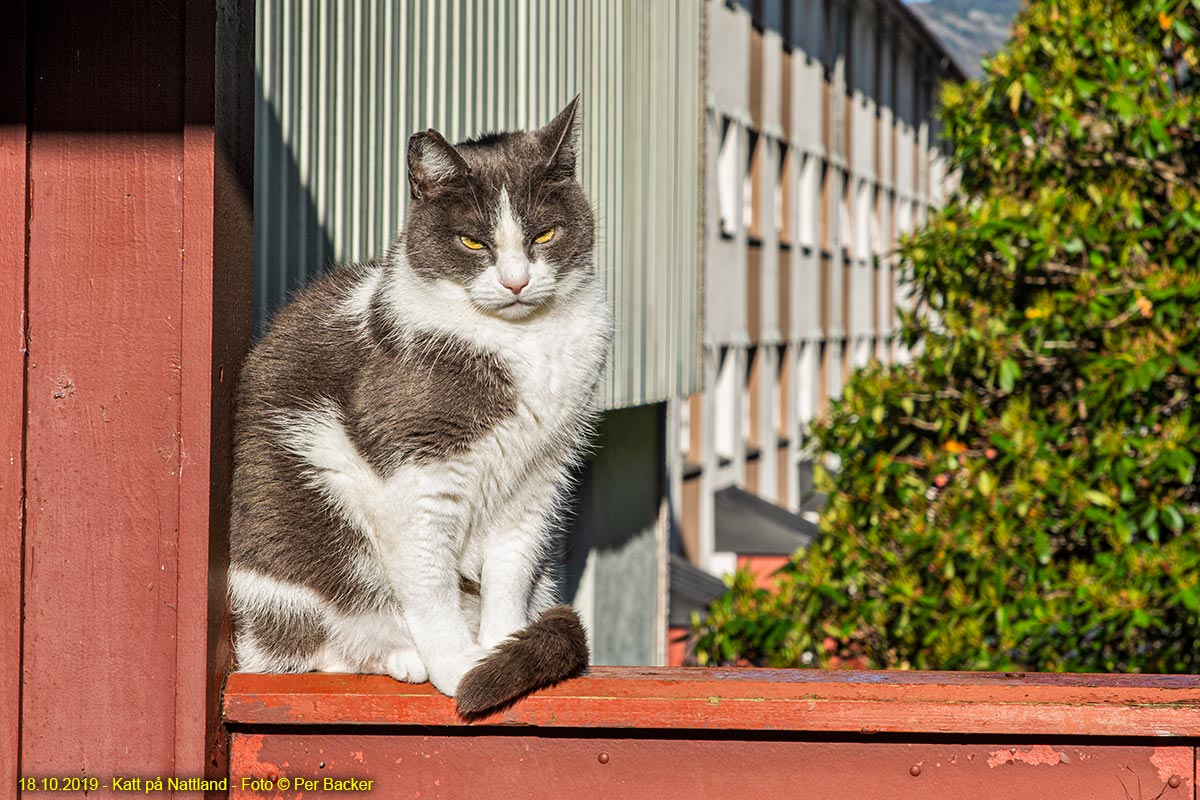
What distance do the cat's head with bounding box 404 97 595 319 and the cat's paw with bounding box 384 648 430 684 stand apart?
0.71m

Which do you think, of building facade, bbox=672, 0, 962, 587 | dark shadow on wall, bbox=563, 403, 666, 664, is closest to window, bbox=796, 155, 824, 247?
building facade, bbox=672, 0, 962, 587

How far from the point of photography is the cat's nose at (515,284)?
8.67ft

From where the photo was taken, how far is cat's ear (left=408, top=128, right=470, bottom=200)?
8.67ft

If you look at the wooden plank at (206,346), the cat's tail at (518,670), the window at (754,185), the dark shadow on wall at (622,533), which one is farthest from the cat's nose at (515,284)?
the window at (754,185)

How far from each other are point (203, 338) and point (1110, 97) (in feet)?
13.6

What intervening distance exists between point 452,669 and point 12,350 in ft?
3.07

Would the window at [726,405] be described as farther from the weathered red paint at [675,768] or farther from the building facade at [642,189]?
the weathered red paint at [675,768]

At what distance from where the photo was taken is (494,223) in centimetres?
271

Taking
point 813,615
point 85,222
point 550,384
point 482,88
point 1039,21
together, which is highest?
point 1039,21

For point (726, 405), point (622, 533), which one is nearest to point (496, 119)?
point (622, 533)

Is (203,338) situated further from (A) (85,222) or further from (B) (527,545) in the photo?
(B) (527,545)

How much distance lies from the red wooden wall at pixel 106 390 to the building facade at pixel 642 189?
96 cm

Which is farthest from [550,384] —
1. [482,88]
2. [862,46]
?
[862,46]

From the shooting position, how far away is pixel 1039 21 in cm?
552
